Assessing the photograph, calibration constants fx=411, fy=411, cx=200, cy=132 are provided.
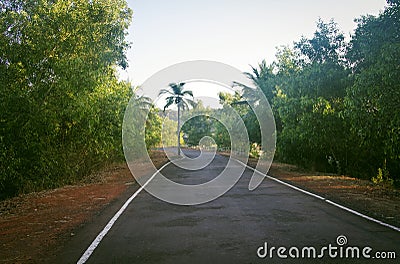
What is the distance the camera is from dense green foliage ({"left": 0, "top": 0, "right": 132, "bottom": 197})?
544 inches

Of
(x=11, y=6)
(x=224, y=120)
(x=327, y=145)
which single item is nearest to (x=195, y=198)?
(x=11, y=6)

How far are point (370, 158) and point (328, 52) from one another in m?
5.94

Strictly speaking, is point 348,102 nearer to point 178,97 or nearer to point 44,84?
point 44,84

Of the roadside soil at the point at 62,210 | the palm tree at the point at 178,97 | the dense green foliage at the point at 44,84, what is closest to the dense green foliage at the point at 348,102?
the roadside soil at the point at 62,210

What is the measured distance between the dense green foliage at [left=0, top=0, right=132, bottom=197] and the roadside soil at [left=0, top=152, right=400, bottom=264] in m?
1.48

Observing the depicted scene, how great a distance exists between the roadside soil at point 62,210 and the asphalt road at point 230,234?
0.50 metres

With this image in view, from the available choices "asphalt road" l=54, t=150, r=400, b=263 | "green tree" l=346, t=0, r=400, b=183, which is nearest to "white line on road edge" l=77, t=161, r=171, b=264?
"asphalt road" l=54, t=150, r=400, b=263

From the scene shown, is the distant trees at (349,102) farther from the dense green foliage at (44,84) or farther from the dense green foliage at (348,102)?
the dense green foliage at (44,84)

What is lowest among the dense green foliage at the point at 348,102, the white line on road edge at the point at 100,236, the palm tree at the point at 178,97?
the white line on road edge at the point at 100,236

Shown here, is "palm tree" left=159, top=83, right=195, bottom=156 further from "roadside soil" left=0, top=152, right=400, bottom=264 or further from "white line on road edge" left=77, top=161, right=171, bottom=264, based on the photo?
"white line on road edge" left=77, top=161, right=171, bottom=264

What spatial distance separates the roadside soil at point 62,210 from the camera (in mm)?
7406

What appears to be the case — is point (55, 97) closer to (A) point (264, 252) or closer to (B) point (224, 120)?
(A) point (264, 252)

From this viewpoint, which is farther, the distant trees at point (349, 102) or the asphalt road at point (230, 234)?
the distant trees at point (349, 102)

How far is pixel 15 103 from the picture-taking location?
1356 centimetres
